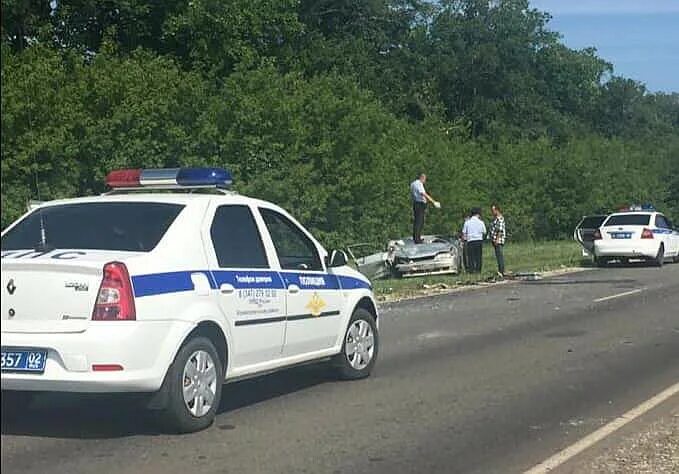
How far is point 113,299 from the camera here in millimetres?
7410

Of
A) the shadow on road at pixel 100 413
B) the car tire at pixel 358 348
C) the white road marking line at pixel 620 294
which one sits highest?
the car tire at pixel 358 348

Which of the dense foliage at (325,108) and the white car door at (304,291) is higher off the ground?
the dense foliage at (325,108)

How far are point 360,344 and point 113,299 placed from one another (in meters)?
3.54

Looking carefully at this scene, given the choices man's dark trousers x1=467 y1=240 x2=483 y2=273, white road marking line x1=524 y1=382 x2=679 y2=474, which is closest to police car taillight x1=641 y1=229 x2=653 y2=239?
man's dark trousers x1=467 y1=240 x2=483 y2=273

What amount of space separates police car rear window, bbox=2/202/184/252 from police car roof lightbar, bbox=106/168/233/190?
0.45 metres

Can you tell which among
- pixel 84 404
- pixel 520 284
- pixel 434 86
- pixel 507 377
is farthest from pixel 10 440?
pixel 434 86

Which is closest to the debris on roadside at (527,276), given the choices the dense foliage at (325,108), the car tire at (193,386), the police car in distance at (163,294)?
the dense foliage at (325,108)

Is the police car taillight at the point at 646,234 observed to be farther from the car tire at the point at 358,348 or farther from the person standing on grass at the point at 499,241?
the car tire at the point at 358,348

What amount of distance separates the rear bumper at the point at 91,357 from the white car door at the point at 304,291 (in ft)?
5.73

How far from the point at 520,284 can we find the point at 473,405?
1472 cm

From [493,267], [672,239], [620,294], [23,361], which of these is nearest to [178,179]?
[23,361]

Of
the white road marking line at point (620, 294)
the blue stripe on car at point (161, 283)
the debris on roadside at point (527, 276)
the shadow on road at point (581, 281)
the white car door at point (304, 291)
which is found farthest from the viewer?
the debris on roadside at point (527, 276)

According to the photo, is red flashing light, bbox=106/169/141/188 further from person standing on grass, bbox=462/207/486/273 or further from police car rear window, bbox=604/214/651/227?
police car rear window, bbox=604/214/651/227

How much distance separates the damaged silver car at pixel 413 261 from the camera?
25.0 meters
